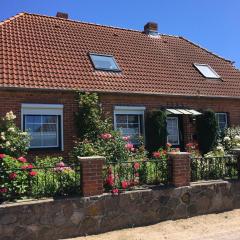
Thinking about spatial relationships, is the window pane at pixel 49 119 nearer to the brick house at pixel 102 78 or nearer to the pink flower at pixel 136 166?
the brick house at pixel 102 78

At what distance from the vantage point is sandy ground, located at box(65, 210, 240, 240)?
7.89m

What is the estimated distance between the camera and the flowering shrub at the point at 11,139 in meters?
11.1

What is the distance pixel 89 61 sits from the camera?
16.1m

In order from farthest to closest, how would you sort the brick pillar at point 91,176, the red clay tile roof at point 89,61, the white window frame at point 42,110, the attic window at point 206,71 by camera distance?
the attic window at point 206,71, the red clay tile roof at point 89,61, the white window frame at point 42,110, the brick pillar at point 91,176

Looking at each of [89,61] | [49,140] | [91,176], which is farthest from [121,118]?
[91,176]

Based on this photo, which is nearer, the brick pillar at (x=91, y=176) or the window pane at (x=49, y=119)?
the brick pillar at (x=91, y=176)

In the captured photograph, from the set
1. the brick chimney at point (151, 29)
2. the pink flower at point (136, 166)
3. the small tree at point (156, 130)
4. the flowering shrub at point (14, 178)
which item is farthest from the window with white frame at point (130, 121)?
the flowering shrub at point (14, 178)

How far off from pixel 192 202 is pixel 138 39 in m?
12.1

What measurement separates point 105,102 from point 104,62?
2342 millimetres

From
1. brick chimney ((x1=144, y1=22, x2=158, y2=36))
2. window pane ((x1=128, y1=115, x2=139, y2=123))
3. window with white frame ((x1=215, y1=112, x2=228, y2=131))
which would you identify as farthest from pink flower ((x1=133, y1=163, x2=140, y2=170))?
brick chimney ((x1=144, y1=22, x2=158, y2=36))

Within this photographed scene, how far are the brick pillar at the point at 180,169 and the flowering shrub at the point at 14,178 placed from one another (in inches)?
127

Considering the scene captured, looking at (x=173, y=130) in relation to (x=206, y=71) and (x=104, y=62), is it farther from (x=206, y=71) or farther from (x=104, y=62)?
(x=206, y=71)

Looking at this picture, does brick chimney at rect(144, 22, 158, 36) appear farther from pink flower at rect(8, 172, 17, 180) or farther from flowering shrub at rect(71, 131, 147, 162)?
pink flower at rect(8, 172, 17, 180)

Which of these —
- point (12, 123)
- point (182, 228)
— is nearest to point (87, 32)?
point (12, 123)
